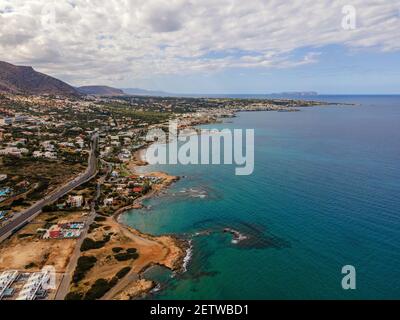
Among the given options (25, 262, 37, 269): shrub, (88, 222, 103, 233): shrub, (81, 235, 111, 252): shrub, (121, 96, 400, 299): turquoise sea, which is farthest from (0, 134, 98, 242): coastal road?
(121, 96, 400, 299): turquoise sea

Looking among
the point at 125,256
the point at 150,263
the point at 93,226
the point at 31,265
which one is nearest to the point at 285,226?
the point at 150,263

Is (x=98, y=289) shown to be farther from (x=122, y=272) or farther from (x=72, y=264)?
(x=72, y=264)

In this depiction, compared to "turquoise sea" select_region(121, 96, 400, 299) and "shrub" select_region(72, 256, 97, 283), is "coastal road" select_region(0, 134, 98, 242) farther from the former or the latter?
"turquoise sea" select_region(121, 96, 400, 299)

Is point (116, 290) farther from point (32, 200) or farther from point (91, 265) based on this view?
point (32, 200)
